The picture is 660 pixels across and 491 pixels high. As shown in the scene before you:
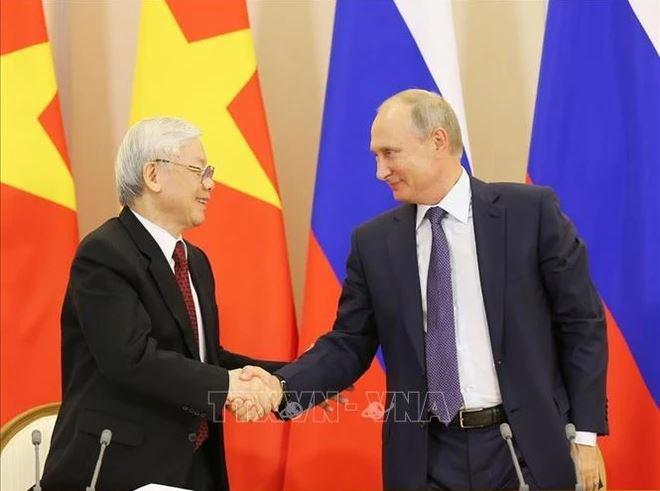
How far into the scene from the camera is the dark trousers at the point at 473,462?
222 centimetres

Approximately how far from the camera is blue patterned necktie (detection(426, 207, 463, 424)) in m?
2.25

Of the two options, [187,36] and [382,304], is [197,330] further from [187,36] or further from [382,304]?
[187,36]

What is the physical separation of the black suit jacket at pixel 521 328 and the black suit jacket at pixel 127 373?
18.1 inches

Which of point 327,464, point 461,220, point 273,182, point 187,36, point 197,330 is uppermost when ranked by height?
point 187,36

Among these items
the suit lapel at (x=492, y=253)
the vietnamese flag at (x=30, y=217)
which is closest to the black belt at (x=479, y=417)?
the suit lapel at (x=492, y=253)

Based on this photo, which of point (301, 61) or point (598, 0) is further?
point (301, 61)

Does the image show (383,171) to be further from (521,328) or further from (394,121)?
(521,328)

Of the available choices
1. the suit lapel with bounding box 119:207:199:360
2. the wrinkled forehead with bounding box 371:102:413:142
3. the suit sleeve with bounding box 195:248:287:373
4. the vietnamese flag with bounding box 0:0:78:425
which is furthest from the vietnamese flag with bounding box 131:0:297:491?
the wrinkled forehead with bounding box 371:102:413:142

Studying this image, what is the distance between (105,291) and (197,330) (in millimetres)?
289

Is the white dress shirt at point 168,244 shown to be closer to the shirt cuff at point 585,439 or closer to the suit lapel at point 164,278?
the suit lapel at point 164,278

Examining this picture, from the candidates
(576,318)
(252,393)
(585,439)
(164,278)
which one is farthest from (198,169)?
(585,439)

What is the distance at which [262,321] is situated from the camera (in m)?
2.94

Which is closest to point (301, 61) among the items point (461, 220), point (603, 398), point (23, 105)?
point (23, 105)

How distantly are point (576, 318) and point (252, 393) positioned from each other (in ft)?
2.76
